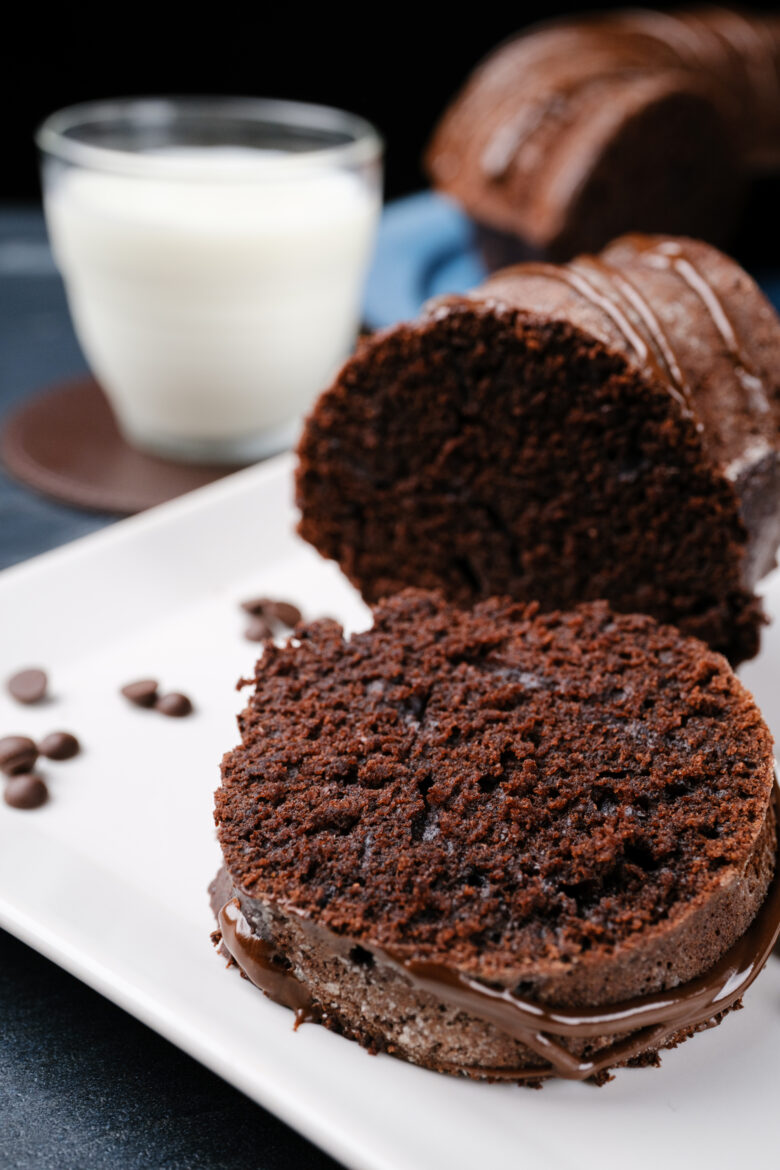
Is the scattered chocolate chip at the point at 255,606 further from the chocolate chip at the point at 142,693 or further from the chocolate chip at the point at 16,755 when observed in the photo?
the chocolate chip at the point at 16,755

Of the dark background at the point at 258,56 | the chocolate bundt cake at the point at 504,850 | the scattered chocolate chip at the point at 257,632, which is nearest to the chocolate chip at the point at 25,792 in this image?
the chocolate bundt cake at the point at 504,850

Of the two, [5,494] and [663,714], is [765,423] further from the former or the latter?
[5,494]

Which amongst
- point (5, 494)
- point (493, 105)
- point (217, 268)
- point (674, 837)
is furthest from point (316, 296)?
point (674, 837)

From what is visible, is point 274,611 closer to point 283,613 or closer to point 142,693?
point 283,613

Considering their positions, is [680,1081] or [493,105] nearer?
[680,1081]

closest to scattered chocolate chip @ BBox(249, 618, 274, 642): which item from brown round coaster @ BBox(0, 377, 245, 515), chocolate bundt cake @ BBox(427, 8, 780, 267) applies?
brown round coaster @ BBox(0, 377, 245, 515)

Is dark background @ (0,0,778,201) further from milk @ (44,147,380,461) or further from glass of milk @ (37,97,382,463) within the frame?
milk @ (44,147,380,461)
